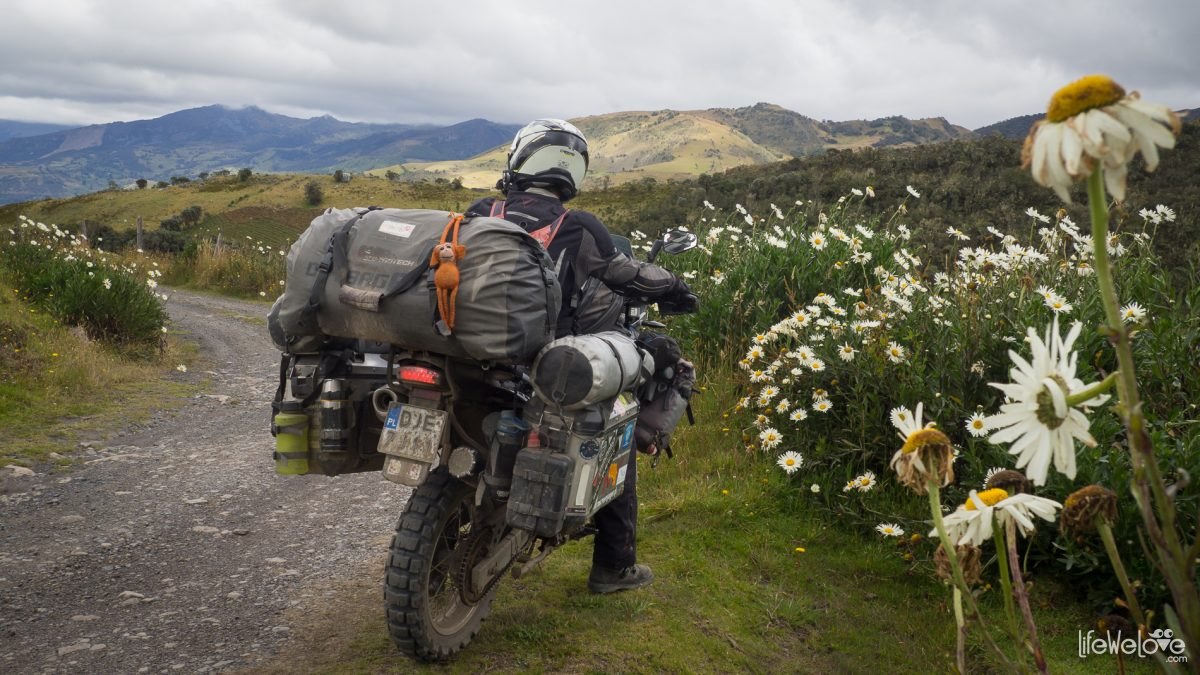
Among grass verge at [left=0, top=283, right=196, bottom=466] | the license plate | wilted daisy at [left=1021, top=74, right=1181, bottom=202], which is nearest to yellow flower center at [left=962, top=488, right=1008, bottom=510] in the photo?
wilted daisy at [left=1021, top=74, right=1181, bottom=202]

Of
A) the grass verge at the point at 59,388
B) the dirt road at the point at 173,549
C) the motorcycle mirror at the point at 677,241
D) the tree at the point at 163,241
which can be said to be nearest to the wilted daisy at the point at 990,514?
the motorcycle mirror at the point at 677,241

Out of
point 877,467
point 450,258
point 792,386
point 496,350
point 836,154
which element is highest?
point 836,154

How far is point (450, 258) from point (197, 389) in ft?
25.5

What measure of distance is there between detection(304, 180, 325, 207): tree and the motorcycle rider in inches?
2289

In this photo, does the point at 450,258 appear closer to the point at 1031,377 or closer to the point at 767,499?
the point at 1031,377

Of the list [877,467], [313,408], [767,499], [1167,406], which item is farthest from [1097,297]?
[313,408]

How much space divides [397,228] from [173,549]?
308cm

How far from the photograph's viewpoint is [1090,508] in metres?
1.42

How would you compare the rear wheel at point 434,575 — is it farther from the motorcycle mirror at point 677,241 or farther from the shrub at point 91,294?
the shrub at point 91,294

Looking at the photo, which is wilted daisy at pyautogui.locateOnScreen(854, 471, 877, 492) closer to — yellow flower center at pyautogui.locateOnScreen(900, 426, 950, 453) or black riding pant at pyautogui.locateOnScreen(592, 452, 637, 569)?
black riding pant at pyautogui.locateOnScreen(592, 452, 637, 569)

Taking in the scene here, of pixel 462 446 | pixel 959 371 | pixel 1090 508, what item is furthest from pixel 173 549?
pixel 1090 508

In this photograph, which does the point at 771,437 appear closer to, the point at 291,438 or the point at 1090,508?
the point at 291,438

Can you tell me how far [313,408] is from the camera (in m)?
3.92

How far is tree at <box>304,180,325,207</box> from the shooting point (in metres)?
60.0
